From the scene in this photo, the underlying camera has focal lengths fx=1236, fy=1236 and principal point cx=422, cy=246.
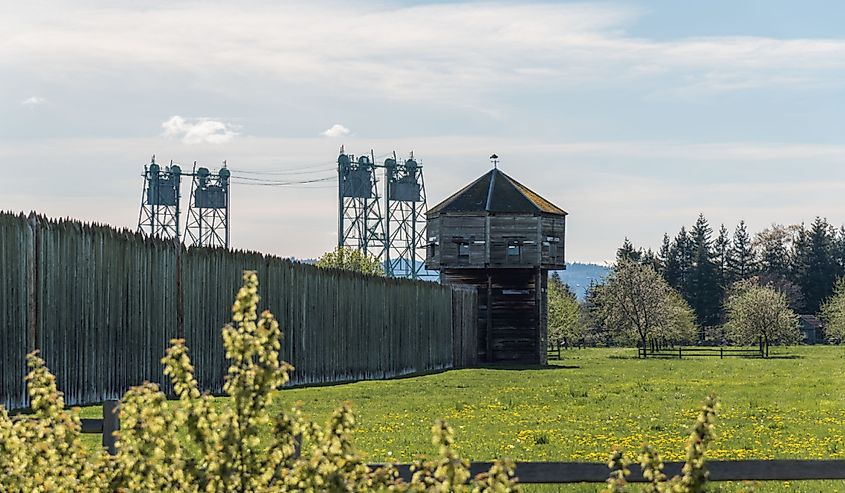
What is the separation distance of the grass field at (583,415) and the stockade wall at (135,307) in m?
1.22

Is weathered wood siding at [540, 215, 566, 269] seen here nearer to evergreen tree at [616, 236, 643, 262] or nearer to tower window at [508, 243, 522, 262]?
tower window at [508, 243, 522, 262]

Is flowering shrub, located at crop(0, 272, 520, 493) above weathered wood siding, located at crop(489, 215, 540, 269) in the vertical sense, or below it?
below

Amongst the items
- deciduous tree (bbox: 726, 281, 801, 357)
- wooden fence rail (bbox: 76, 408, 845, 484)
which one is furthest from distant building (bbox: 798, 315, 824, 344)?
wooden fence rail (bbox: 76, 408, 845, 484)

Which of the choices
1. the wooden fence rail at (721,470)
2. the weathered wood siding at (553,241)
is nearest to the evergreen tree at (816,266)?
the weathered wood siding at (553,241)

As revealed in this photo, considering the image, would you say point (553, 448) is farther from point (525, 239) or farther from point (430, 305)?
point (525, 239)

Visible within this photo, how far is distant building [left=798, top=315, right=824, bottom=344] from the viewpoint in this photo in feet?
391

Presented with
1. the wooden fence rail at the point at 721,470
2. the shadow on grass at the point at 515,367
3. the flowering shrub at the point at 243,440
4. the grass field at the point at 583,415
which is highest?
the flowering shrub at the point at 243,440

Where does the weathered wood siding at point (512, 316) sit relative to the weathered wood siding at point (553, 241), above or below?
below

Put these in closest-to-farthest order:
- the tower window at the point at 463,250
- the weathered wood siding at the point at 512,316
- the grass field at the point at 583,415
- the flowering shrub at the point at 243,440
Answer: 1. the flowering shrub at the point at 243,440
2. the grass field at the point at 583,415
3. the tower window at the point at 463,250
4. the weathered wood siding at the point at 512,316

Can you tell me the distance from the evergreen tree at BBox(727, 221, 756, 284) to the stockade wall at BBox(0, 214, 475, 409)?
97914 mm

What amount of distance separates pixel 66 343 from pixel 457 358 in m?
25.3

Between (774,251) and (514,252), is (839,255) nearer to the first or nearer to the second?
(774,251)

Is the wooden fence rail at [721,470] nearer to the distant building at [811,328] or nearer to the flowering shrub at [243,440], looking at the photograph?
the flowering shrub at [243,440]

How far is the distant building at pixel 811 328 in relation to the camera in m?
119
